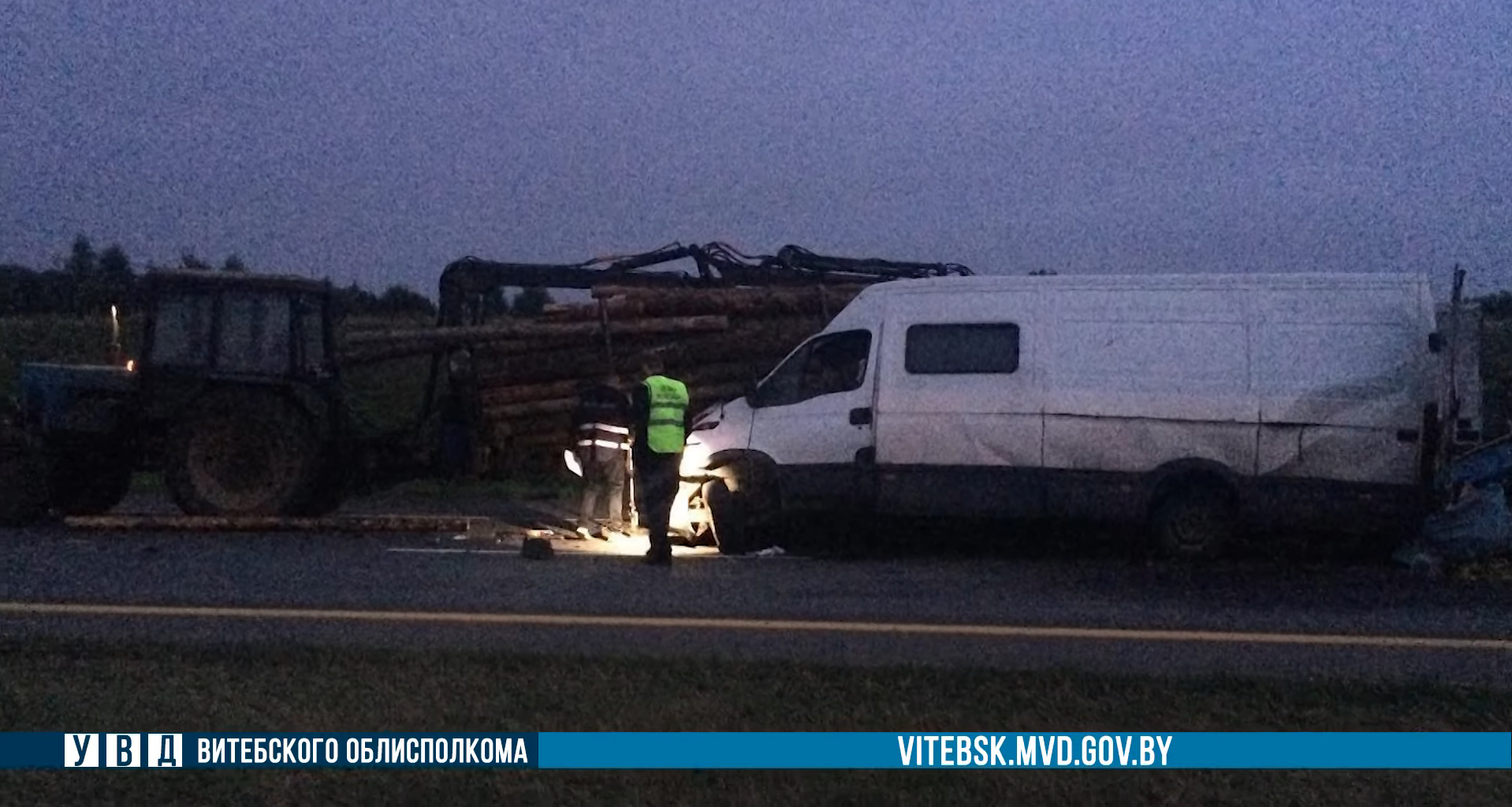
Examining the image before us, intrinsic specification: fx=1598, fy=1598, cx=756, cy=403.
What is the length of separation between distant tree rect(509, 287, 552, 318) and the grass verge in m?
10.5

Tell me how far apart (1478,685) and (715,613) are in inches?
174

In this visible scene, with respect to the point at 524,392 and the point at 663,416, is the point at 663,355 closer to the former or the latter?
the point at 524,392

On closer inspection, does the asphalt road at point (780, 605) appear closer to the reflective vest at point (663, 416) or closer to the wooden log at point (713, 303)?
the reflective vest at point (663, 416)

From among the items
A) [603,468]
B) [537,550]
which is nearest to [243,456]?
[603,468]

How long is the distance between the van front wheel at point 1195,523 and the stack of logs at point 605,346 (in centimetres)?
508

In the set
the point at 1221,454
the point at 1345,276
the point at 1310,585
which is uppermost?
the point at 1345,276

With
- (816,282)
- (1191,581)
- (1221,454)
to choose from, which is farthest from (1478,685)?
(816,282)

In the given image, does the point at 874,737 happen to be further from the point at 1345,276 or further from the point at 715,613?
the point at 1345,276

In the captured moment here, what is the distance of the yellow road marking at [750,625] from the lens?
30.8 feet

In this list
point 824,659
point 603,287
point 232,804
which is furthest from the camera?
point 603,287

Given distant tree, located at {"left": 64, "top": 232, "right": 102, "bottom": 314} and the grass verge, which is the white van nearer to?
the grass verge

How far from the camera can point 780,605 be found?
10.5m

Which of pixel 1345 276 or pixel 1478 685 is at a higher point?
pixel 1345 276

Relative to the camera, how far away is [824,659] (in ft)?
28.1
